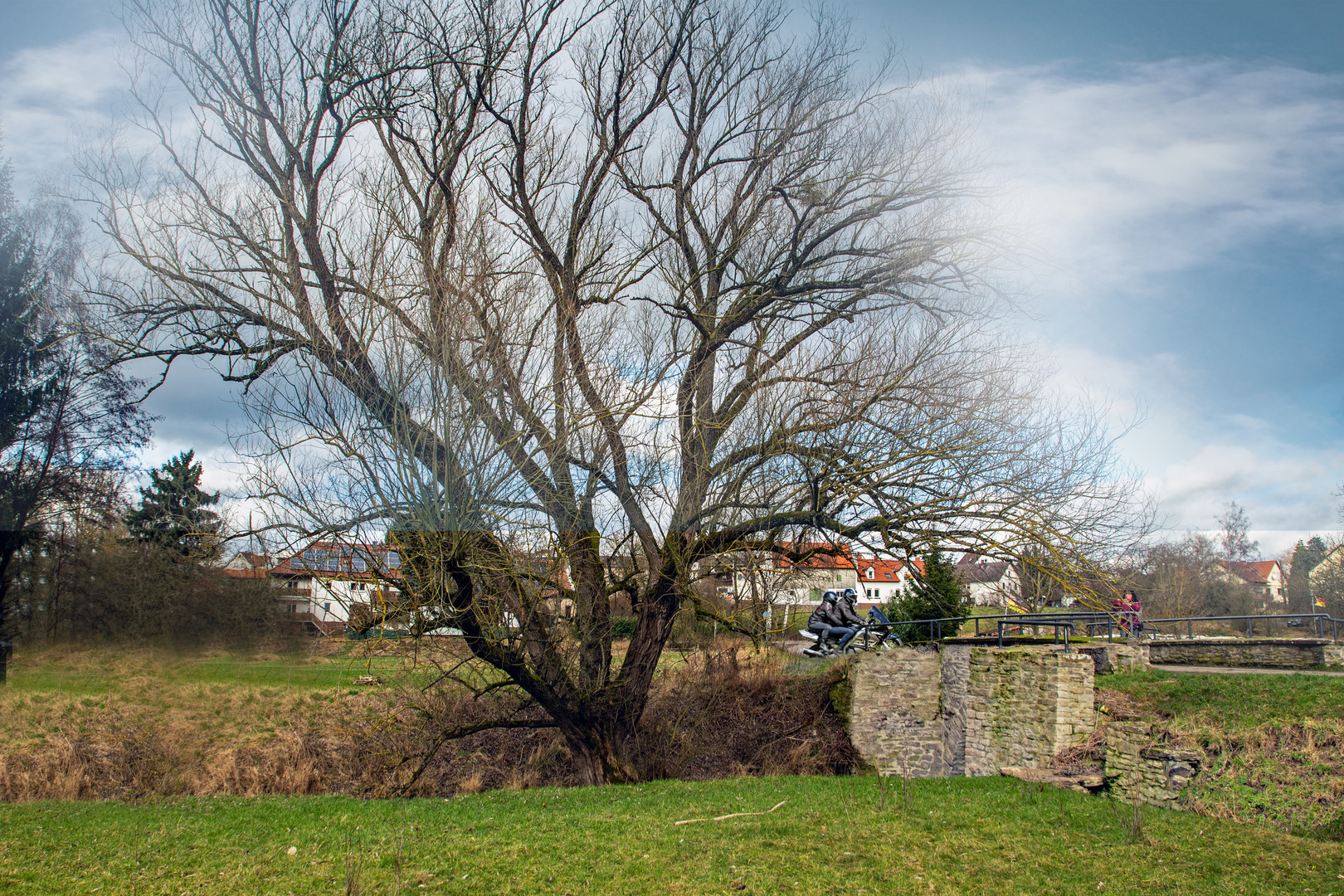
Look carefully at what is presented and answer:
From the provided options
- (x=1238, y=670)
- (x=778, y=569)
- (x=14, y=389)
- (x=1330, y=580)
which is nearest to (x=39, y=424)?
(x=14, y=389)

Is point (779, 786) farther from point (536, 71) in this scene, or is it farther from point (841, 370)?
point (536, 71)

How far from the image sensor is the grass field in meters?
5.84

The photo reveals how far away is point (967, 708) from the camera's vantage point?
1332 cm

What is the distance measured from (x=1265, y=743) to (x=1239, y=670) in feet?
19.2

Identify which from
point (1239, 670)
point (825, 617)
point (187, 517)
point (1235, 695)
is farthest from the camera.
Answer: point (825, 617)

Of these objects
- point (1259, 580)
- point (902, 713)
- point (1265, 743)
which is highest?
point (1259, 580)

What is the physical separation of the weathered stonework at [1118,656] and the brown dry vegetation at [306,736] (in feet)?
15.8

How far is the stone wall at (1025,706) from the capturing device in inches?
431

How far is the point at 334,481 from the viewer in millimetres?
8594

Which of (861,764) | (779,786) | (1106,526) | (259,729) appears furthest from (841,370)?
(259,729)

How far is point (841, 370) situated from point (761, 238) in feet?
10.6

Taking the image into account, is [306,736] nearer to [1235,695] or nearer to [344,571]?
[344,571]

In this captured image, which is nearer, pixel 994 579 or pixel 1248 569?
pixel 994 579

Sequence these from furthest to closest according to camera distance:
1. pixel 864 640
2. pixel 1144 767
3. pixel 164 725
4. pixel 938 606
Result: pixel 938 606 → pixel 864 640 → pixel 164 725 → pixel 1144 767
